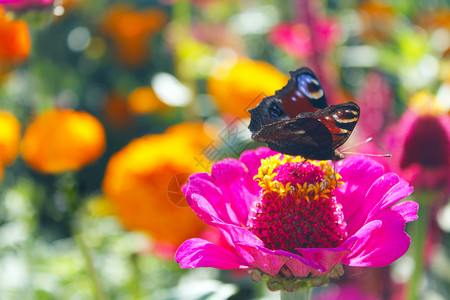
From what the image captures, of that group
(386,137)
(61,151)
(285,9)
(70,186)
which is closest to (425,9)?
(285,9)

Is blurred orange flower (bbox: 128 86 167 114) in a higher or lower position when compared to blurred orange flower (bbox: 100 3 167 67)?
lower

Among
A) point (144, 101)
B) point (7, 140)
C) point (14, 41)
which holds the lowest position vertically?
point (144, 101)

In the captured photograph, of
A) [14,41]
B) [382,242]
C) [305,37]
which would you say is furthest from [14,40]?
[382,242]

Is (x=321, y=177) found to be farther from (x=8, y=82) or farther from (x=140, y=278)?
(x=8, y=82)

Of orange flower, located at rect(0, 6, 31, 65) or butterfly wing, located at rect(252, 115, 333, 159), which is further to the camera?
orange flower, located at rect(0, 6, 31, 65)

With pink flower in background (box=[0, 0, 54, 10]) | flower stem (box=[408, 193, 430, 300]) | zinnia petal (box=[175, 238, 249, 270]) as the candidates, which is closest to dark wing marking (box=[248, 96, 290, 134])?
zinnia petal (box=[175, 238, 249, 270])

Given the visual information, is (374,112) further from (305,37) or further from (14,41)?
(14,41)

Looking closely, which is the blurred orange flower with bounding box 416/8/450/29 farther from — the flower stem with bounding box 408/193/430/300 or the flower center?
the flower center
